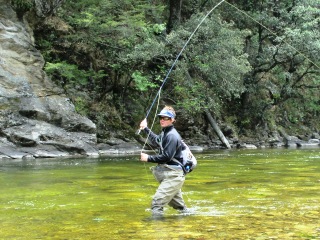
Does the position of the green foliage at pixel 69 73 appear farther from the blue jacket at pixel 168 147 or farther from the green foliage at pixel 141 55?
the blue jacket at pixel 168 147

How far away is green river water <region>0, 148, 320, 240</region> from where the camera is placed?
625cm

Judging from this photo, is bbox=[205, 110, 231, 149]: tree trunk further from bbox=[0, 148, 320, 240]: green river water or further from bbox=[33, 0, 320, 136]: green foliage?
bbox=[0, 148, 320, 240]: green river water

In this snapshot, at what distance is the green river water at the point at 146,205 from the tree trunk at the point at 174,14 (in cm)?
1666

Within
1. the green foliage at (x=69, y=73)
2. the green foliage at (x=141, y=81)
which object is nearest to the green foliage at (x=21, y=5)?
the green foliage at (x=69, y=73)

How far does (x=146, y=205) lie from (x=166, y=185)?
4.13 feet

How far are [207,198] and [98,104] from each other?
1794 cm

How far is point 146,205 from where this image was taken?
8.48 metres

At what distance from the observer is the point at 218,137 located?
3098 centimetres

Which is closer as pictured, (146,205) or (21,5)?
(146,205)

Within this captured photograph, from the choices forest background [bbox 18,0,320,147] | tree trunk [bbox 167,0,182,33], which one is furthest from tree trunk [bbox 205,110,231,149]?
tree trunk [bbox 167,0,182,33]

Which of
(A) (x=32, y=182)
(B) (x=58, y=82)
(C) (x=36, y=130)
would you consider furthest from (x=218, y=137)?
(A) (x=32, y=182)

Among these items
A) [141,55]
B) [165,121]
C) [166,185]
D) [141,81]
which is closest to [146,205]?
[166,185]

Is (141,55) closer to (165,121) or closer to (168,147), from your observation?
(165,121)

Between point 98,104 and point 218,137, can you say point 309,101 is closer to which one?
point 218,137
